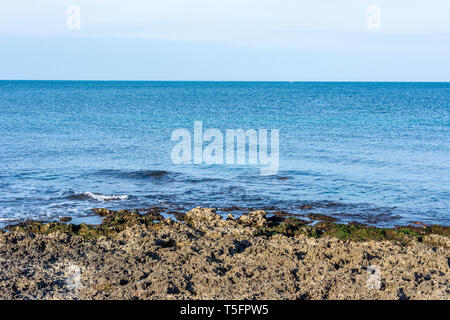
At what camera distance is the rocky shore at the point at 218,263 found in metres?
10.4

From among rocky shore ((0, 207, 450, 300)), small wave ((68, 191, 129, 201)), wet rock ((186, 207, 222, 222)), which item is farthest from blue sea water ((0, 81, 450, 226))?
rocky shore ((0, 207, 450, 300))

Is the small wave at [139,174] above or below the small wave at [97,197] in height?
above

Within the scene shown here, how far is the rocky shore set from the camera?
411 inches

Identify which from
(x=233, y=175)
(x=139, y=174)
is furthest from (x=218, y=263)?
(x=139, y=174)


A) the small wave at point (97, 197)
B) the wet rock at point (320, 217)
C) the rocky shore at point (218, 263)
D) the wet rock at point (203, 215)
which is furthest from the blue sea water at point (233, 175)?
the rocky shore at point (218, 263)

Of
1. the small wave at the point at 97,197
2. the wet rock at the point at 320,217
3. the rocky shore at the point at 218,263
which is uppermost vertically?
the rocky shore at the point at 218,263

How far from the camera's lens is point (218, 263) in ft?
39.3

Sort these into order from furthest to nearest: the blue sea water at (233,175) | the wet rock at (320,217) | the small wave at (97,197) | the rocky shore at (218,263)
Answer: the small wave at (97,197) → the blue sea water at (233,175) → the wet rock at (320,217) → the rocky shore at (218,263)

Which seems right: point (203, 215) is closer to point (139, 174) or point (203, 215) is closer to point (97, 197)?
point (97, 197)

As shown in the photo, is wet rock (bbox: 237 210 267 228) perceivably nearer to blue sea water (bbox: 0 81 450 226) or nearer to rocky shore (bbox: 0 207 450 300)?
rocky shore (bbox: 0 207 450 300)

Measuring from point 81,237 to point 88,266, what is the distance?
2.56 m

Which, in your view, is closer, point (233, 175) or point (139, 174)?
point (233, 175)

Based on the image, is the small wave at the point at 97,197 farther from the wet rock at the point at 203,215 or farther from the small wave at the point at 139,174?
the wet rock at the point at 203,215
